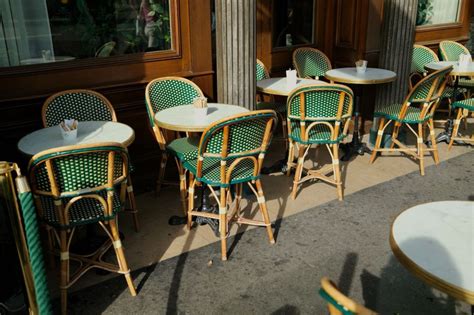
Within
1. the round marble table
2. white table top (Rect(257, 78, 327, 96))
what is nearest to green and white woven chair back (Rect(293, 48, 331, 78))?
the round marble table

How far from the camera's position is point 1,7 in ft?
12.3

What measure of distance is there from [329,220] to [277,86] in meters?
1.53

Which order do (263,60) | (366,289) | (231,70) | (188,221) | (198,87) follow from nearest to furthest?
(366,289) < (188,221) < (231,70) < (198,87) < (263,60)

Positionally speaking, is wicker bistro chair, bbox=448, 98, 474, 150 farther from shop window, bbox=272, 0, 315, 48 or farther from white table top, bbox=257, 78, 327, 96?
shop window, bbox=272, 0, 315, 48

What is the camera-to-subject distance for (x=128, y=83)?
4340 millimetres

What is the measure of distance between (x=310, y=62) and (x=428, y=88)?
1.63 metres

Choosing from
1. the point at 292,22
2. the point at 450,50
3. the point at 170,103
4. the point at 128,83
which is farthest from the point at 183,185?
the point at 450,50

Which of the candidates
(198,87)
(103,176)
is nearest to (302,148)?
(198,87)

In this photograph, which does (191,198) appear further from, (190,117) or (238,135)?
(238,135)

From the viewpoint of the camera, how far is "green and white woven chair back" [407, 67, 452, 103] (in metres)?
4.56

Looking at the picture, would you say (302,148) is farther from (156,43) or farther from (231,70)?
(156,43)

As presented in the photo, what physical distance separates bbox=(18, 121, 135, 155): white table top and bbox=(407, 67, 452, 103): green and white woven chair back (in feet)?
9.14

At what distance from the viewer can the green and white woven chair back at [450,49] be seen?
6934 mm

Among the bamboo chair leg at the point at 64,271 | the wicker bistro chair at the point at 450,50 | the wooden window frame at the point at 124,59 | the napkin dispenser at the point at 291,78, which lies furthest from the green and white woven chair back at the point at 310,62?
the bamboo chair leg at the point at 64,271
